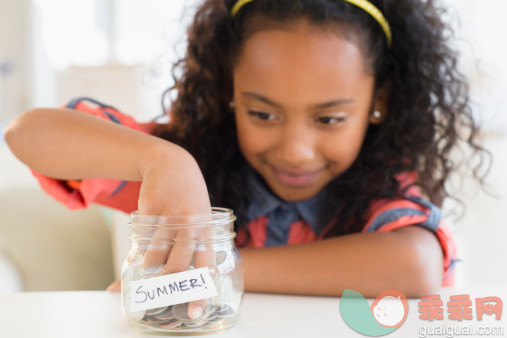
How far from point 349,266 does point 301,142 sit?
21 centimetres

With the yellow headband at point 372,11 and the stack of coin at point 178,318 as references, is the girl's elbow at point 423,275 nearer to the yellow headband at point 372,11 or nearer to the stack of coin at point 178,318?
the stack of coin at point 178,318

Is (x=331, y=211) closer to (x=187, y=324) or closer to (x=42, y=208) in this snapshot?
(x=187, y=324)

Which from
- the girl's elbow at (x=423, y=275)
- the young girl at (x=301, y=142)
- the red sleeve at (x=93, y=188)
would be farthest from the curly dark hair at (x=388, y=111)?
the girl's elbow at (x=423, y=275)

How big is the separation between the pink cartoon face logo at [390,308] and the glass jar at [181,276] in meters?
0.14

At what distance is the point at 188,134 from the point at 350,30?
1.05 ft

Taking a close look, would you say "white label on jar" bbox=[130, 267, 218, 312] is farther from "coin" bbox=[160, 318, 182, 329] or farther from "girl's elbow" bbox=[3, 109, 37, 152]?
"girl's elbow" bbox=[3, 109, 37, 152]

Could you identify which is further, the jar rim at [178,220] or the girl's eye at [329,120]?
the girl's eye at [329,120]

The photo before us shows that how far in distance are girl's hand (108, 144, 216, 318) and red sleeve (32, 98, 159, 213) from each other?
0.27 metres

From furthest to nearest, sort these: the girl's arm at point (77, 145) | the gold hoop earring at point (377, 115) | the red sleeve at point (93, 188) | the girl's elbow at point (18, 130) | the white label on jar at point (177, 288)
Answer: the gold hoop earring at point (377, 115)
the red sleeve at point (93, 188)
the girl's elbow at point (18, 130)
the girl's arm at point (77, 145)
the white label on jar at point (177, 288)

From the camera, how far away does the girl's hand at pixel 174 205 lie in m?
0.47

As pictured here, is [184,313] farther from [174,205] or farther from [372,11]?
[372,11]

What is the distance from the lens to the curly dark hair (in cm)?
92

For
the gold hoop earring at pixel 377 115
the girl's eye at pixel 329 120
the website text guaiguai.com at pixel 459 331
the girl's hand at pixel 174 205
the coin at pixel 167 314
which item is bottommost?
the website text guaiguai.com at pixel 459 331

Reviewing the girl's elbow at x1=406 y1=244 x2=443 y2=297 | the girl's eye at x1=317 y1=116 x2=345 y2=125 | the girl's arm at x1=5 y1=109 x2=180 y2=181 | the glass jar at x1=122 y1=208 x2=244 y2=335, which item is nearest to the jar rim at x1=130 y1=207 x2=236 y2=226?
the glass jar at x1=122 y1=208 x2=244 y2=335
